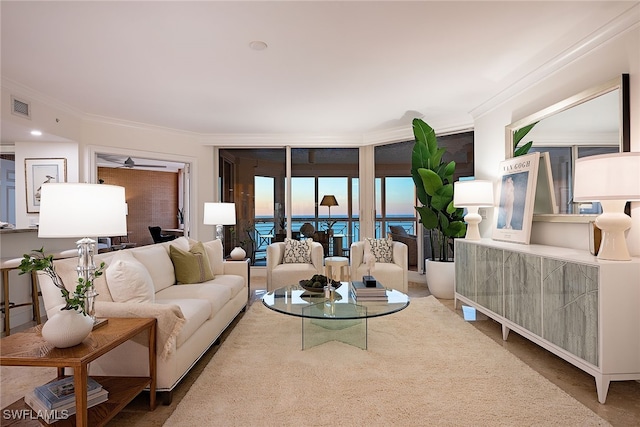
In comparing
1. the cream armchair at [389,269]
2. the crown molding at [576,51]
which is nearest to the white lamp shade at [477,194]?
the crown molding at [576,51]

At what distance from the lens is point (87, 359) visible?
1.57 m

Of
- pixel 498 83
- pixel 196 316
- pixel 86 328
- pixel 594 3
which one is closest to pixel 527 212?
pixel 498 83

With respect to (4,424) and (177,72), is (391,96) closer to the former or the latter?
(177,72)

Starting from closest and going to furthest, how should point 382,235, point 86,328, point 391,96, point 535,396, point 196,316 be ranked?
point 86,328
point 535,396
point 196,316
point 391,96
point 382,235

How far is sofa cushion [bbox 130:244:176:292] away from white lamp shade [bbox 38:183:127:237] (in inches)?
47.8

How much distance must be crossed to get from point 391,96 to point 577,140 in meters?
2.01

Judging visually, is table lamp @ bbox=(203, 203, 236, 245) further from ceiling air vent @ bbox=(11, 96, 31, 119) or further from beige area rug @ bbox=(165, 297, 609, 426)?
ceiling air vent @ bbox=(11, 96, 31, 119)

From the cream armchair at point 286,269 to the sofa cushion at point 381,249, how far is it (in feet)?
2.40

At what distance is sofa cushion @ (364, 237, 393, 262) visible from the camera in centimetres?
504

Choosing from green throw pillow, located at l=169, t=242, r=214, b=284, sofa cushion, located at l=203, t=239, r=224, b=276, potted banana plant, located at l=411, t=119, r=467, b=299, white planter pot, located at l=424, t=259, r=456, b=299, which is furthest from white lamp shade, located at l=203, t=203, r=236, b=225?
white planter pot, located at l=424, t=259, r=456, b=299

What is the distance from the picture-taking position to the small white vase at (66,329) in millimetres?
1659

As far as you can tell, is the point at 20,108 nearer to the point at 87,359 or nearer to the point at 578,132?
the point at 87,359

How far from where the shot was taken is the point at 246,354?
2.86m

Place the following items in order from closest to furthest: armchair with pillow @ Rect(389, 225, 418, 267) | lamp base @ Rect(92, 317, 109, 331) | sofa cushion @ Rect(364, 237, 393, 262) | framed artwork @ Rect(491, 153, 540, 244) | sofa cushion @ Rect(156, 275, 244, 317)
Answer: lamp base @ Rect(92, 317, 109, 331)
sofa cushion @ Rect(156, 275, 244, 317)
framed artwork @ Rect(491, 153, 540, 244)
sofa cushion @ Rect(364, 237, 393, 262)
armchair with pillow @ Rect(389, 225, 418, 267)
